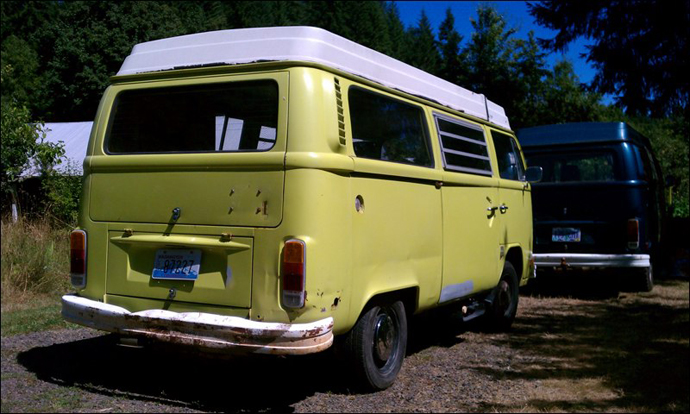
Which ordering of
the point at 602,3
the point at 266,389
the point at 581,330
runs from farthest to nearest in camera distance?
1. the point at 602,3
2. the point at 581,330
3. the point at 266,389

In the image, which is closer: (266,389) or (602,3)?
(266,389)

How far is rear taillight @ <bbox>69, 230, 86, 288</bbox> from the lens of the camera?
468 centimetres

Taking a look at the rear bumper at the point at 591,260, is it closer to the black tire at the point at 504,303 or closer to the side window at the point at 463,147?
the black tire at the point at 504,303

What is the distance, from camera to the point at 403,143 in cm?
526

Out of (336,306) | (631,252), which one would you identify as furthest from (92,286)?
(631,252)

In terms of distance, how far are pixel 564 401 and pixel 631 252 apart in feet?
17.7

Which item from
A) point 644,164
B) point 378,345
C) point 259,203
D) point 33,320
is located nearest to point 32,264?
point 33,320

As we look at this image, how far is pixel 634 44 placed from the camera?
11.7 metres

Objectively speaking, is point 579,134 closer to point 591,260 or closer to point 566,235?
point 566,235

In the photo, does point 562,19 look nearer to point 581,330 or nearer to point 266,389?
point 581,330

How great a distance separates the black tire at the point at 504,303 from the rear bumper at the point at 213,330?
3660mm

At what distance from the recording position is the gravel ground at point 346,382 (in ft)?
14.5

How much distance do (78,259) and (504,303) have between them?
4746mm

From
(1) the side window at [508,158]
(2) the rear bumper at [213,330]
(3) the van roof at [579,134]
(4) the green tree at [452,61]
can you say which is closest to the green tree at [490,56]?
(4) the green tree at [452,61]
